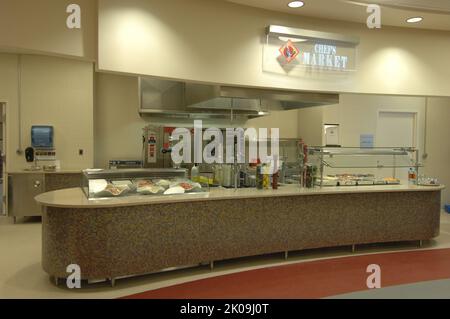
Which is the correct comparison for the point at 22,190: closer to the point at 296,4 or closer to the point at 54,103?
the point at 54,103

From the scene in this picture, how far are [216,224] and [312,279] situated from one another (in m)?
1.09

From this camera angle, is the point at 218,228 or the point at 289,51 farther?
the point at 289,51

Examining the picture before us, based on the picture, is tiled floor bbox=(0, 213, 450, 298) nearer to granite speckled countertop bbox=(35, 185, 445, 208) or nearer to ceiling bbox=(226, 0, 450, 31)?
granite speckled countertop bbox=(35, 185, 445, 208)

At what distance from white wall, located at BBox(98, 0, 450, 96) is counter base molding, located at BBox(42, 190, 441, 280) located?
4.69 ft

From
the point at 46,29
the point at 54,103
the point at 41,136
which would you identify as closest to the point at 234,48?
the point at 46,29

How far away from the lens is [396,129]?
7637 mm

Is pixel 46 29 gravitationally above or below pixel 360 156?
above

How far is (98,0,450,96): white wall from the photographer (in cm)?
363

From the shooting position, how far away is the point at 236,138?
4.53 meters

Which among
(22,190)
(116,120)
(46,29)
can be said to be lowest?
(22,190)

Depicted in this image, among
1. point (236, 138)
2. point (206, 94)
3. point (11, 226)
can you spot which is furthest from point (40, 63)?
point (236, 138)

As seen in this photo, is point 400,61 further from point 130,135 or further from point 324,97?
point 130,135

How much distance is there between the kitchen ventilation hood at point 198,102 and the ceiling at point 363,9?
0.99m

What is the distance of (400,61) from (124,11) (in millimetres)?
3727
